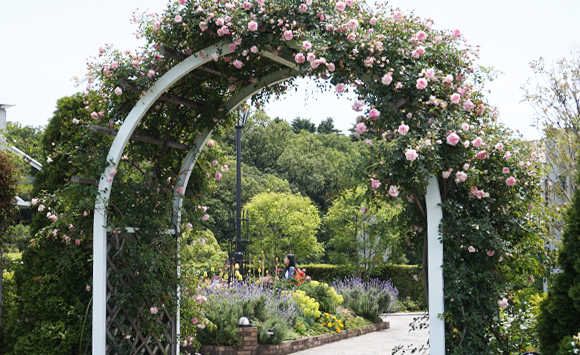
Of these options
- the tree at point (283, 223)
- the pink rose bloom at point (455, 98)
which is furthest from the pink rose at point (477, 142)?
the tree at point (283, 223)

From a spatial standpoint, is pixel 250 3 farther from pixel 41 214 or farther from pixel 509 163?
pixel 41 214

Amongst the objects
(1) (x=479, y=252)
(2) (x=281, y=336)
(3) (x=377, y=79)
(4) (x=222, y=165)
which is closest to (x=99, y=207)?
(4) (x=222, y=165)

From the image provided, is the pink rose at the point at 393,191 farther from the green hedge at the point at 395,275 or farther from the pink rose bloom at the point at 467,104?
the green hedge at the point at 395,275

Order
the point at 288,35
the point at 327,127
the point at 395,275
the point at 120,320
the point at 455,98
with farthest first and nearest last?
the point at 327,127 → the point at 395,275 → the point at 120,320 → the point at 288,35 → the point at 455,98

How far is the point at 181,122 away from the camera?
183 inches

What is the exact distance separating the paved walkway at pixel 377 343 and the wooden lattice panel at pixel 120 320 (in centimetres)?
310

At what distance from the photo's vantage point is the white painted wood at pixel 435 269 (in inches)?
A: 127

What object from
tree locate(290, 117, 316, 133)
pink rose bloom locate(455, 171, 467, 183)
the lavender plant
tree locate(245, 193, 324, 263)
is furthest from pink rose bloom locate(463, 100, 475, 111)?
tree locate(290, 117, 316, 133)

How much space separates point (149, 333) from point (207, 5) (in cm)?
287

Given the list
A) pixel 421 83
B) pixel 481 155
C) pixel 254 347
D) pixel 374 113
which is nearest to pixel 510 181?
pixel 481 155

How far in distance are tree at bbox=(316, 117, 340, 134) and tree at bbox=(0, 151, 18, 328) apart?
28.9m

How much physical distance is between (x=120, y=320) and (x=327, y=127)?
99.4 feet

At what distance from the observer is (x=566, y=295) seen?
10.6 feet

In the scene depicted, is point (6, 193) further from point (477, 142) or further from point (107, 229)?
point (477, 142)
